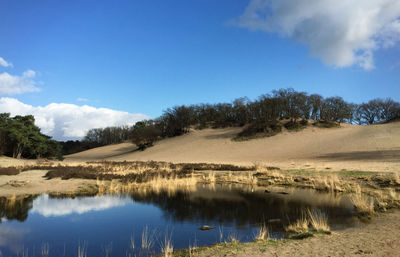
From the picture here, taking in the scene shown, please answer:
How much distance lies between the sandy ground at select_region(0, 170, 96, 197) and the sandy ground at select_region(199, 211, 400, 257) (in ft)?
41.5

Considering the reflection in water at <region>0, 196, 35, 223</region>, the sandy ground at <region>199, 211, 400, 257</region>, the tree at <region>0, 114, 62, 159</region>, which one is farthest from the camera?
the tree at <region>0, 114, 62, 159</region>

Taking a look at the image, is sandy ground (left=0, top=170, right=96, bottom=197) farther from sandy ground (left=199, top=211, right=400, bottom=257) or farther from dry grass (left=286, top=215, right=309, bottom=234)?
sandy ground (left=199, top=211, right=400, bottom=257)

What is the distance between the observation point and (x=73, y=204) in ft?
41.7

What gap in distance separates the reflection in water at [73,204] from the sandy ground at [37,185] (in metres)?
1.41

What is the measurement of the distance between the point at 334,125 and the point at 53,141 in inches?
2292

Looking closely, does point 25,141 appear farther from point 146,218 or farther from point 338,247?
point 338,247

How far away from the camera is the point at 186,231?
8.88 m

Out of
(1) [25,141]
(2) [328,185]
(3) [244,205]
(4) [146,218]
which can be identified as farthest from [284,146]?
(4) [146,218]

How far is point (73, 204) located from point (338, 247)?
1131 centimetres

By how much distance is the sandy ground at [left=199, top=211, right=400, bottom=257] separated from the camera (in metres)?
5.88

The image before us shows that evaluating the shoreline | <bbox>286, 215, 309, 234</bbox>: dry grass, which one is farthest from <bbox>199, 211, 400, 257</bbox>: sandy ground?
<bbox>286, 215, 309, 234</bbox>: dry grass

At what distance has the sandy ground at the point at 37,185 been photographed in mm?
15219

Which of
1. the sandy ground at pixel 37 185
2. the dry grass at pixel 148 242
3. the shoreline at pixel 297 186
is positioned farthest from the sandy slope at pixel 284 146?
the dry grass at pixel 148 242

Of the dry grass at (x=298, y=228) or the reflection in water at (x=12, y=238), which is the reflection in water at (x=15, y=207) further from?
the dry grass at (x=298, y=228)
